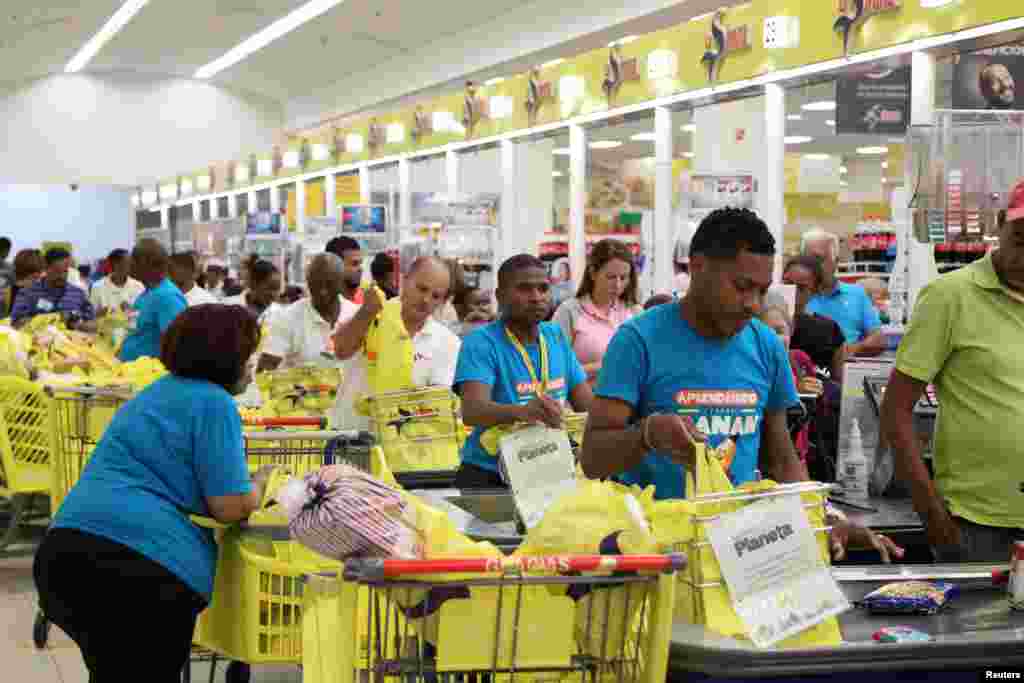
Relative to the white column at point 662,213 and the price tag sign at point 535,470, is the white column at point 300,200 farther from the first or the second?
the price tag sign at point 535,470

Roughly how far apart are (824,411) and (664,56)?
24.1ft

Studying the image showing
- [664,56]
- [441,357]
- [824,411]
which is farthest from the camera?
[664,56]

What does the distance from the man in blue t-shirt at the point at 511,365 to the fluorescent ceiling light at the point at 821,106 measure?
55.0ft

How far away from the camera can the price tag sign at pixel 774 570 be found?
237 cm

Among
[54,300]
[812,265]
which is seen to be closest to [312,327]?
[812,265]

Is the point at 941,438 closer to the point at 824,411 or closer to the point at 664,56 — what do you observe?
the point at 824,411

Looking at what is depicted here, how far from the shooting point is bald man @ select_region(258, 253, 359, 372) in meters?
6.81

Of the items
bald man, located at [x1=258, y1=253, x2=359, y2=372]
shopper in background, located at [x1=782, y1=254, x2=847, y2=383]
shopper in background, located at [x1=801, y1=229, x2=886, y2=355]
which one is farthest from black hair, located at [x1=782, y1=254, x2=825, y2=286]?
bald man, located at [x1=258, y1=253, x2=359, y2=372]

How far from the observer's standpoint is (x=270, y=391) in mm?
6219

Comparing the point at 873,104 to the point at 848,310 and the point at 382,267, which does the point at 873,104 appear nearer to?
the point at 848,310

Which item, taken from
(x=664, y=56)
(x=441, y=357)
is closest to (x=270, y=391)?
(x=441, y=357)

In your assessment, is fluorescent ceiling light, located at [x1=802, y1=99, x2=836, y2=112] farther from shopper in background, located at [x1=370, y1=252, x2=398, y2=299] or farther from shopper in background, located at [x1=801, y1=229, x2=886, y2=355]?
shopper in background, located at [x1=370, y1=252, x2=398, y2=299]

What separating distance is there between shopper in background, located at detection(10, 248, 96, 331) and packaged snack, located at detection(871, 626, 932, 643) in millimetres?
9732

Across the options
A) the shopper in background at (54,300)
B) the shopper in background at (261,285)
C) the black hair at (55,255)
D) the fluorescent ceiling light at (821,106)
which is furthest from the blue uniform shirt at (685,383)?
the fluorescent ceiling light at (821,106)
